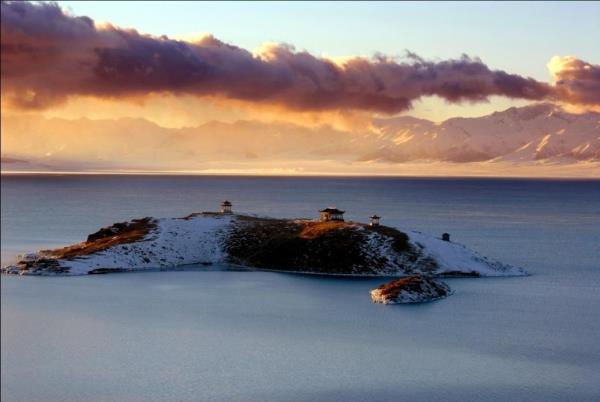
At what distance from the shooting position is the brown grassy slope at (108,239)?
152500 millimetres

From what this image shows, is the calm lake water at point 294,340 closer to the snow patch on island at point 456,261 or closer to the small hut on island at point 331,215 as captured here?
the snow patch on island at point 456,261

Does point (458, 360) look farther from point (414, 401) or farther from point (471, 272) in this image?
point (471, 272)

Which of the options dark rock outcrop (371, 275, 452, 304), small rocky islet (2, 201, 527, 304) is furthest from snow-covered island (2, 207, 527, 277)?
dark rock outcrop (371, 275, 452, 304)

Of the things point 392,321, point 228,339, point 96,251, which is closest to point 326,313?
point 392,321

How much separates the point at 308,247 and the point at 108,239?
38051mm

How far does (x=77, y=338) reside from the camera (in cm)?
9494

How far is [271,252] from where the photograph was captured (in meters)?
153

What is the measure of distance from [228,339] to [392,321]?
2245 centimetres

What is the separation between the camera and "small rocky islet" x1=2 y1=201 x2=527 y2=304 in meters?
144

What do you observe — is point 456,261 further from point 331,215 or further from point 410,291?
point 331,215

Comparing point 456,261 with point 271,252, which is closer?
point 456,261

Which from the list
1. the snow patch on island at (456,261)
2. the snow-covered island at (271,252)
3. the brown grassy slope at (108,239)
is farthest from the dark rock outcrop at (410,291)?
the brown grassy slope at (108,239)

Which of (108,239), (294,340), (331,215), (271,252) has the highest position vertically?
(331,215)

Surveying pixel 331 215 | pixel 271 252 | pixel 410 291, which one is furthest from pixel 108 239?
pixel 410 291
